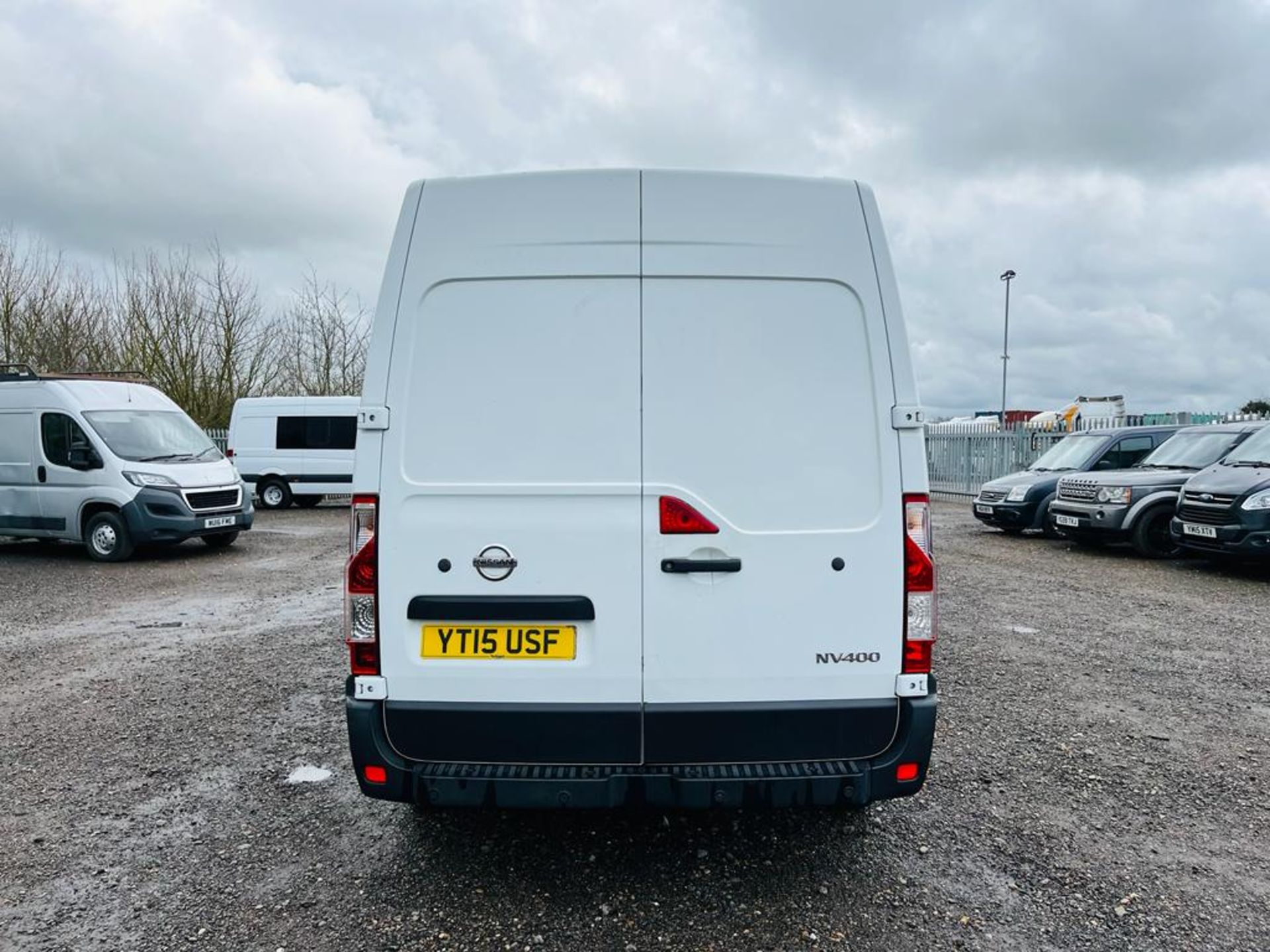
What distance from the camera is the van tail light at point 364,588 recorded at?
8.58 ft

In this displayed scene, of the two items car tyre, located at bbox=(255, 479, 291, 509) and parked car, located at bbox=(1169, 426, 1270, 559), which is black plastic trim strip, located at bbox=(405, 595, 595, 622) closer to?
parked car, located at bbox=(1169, 426, 1270, 559)

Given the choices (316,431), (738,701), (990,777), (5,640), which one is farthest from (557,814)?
(316,431)

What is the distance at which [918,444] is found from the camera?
8.63ft

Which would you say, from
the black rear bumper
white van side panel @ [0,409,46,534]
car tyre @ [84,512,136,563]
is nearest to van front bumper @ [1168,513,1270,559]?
the black rear bumper

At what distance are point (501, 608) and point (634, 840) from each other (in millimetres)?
1282

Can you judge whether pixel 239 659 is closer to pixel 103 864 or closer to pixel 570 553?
pixel 103 864

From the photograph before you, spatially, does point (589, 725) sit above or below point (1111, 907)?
above

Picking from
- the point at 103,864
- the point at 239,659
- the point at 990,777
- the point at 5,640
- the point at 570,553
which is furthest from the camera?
the point at 5,640

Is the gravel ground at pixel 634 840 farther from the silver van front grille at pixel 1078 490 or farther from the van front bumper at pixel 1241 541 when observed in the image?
the silver van front grille at pixel 1078 490

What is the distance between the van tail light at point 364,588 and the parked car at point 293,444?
56.5 feet

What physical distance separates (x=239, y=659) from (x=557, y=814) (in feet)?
12.0

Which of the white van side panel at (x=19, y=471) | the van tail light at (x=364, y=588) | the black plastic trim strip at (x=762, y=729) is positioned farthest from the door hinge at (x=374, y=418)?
the white van side panel at (x=19, y=471)

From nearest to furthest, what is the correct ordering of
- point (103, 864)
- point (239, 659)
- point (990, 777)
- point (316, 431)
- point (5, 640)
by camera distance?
point (103, 864) < point (990, 777) < point (239, 659) < point (5, 640) < point (316, 431)

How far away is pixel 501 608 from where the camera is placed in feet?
8.55
